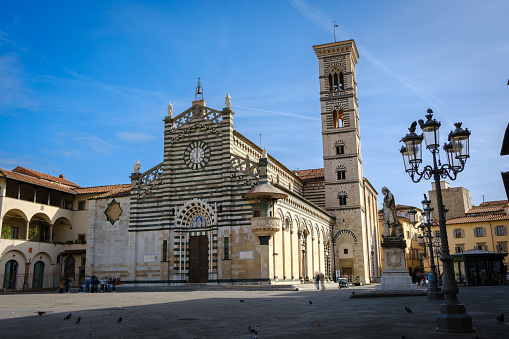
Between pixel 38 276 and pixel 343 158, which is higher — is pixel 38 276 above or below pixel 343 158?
below

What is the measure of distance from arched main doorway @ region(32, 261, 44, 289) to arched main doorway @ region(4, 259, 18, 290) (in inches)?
78.4

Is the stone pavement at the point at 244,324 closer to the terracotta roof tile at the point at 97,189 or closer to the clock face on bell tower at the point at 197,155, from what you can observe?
the clock face on bell tower at the point at 197,155

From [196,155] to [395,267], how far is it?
19302 millimetres

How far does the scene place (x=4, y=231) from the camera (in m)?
37.8

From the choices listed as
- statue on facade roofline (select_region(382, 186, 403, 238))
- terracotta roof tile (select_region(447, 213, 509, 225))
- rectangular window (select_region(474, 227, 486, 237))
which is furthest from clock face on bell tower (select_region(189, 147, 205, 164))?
rectangular window (select_region(474, 227, 486, 237))

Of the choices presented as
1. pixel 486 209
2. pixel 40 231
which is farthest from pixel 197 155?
pixel 486 209

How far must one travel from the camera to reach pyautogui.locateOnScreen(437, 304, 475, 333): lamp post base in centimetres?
906

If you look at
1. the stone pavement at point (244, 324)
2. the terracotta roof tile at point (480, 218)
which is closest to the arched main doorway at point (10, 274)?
the stone pavement at point (244, 324)

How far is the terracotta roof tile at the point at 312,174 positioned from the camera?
51.5 metres

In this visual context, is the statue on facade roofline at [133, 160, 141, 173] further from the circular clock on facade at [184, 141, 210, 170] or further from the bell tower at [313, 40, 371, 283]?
the bell tower at [313, 40, 371, 283]

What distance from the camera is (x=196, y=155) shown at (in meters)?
35.8

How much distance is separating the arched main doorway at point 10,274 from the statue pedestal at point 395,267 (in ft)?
101

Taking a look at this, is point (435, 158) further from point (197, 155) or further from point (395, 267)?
point (197, 155)

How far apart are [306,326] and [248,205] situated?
22421mm
